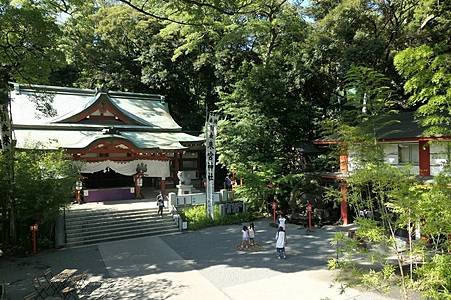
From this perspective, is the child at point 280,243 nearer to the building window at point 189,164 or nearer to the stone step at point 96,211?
the stone step at point 96,211

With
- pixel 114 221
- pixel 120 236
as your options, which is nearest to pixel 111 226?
pixel 114 221

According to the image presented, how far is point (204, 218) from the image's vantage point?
18969 mm

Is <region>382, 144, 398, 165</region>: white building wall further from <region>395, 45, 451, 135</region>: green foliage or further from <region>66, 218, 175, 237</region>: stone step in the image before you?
<region>395, 45, 451, 135</region>: green foliage

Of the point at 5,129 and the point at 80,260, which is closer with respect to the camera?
the point at 80,260

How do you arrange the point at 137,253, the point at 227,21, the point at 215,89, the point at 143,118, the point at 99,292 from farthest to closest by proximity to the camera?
the point at 215,89 < the point at 143,118 < the point at 227,21 < the point at 137,253 < the point at 99,292

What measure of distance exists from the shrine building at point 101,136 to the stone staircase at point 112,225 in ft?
9.58

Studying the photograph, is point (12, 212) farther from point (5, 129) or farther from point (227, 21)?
point (227, 21)

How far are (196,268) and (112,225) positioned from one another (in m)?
6.40

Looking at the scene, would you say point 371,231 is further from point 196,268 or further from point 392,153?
point 392,153

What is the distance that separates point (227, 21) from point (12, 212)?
15409 millimetres

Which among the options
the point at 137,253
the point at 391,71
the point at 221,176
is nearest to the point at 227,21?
the point at 391,71

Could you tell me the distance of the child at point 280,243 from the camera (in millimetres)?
12953

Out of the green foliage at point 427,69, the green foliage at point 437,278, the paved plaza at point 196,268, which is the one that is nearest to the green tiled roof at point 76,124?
the paved plaza at point 196,268

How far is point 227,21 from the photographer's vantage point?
74.7 feet
